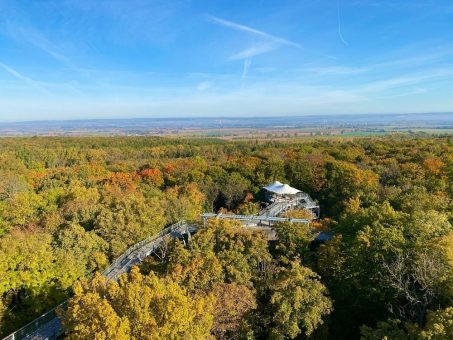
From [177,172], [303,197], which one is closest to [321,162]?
[303,197]

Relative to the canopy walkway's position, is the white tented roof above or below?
above

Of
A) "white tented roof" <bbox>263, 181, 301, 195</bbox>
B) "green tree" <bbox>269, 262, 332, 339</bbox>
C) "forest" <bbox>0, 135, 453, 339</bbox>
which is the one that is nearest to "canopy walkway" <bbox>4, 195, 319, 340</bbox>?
"forest" <bbox>0, 135, 453, 339</bbox>

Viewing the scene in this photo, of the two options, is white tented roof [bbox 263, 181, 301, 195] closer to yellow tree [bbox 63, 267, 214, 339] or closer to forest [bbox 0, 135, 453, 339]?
forest [bbox 0, 135, 453, 339]

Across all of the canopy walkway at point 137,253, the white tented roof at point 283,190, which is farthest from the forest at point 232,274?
the white tented roof at point 283,190

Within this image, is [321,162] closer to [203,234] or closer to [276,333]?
[203,234]

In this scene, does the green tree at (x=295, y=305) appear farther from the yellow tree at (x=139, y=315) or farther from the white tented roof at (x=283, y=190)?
the white tented roof at (x=283, y=190)

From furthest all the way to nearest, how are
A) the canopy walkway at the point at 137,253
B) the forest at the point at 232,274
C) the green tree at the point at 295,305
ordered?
the canopy walkway at the point at 137,253
the green tree at the point at 295,305
the forest at the point at 232,274

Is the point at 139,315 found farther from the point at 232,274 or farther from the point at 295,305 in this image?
the point at 232,274

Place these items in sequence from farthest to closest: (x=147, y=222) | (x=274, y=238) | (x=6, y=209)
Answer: (x=6, y=209)
(x=147, y=222)
(x=274, y=238)
